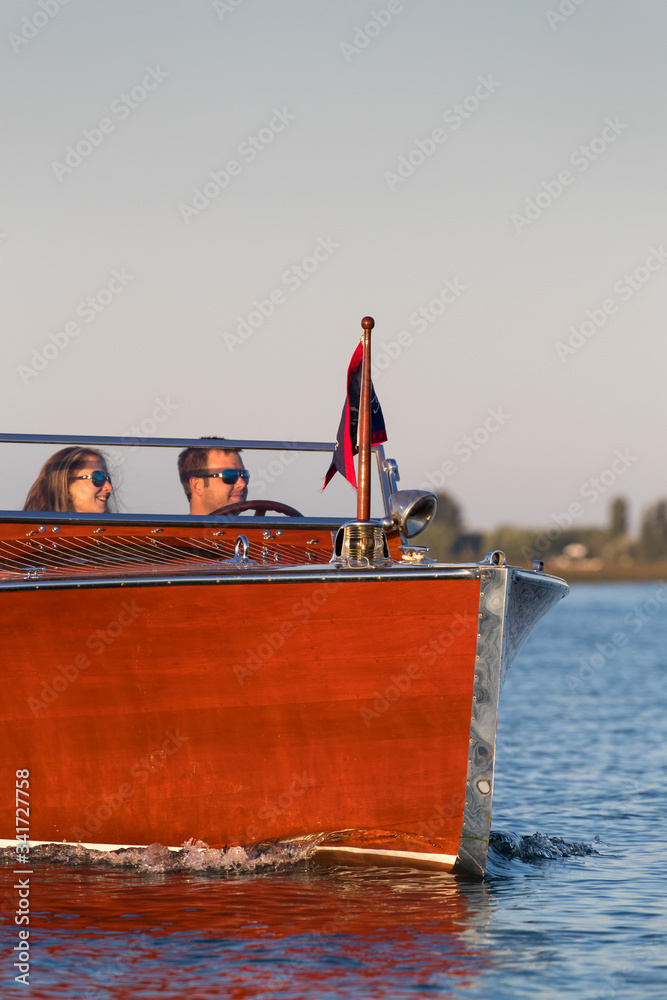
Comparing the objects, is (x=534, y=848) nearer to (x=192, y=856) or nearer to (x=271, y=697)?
(x=192, y=856)

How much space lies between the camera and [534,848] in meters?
7.38

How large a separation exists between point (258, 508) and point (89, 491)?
3.08 feet

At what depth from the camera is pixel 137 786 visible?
243 inches

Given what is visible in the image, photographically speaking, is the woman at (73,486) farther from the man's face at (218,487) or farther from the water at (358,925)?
the water at (358,925)

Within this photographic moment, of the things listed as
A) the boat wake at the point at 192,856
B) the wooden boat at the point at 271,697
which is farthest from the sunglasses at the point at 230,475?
the boat wake at the point at 192,856

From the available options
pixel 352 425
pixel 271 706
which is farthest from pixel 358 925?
pixel 352 425

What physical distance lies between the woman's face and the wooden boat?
592mm

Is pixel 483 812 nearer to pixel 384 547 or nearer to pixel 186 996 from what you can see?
pixel 384 547

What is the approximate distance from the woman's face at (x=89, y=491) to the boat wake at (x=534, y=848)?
291 centimetres

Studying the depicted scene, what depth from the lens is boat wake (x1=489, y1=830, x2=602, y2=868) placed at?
7.14 meters

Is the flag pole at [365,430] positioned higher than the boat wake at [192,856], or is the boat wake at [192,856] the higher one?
the flag pole at [365,430]

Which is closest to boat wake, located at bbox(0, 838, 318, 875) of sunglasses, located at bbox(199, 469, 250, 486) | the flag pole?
the flag pole

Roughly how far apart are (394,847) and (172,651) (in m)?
1.42

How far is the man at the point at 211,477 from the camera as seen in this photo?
7074 mm
